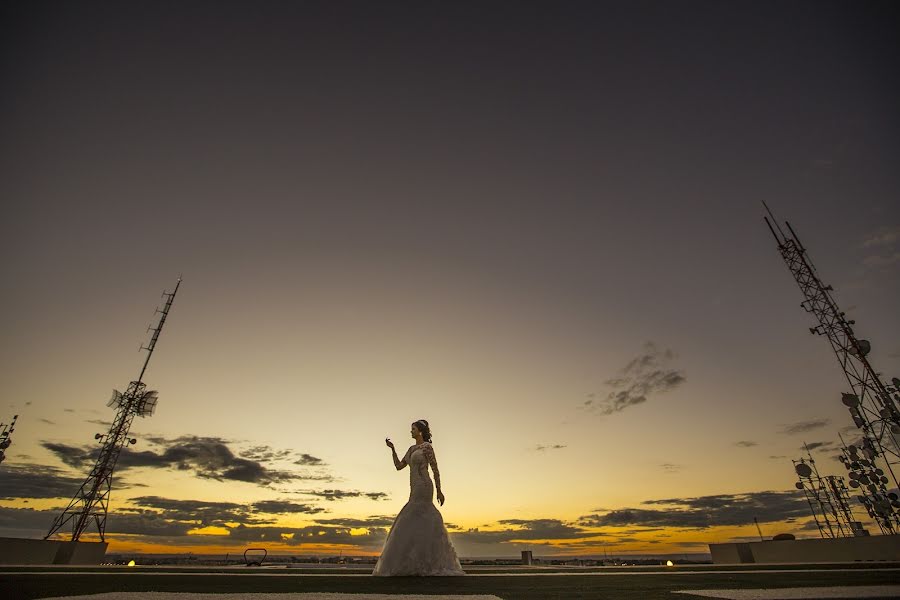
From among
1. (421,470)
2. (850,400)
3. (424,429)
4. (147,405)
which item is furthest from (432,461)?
(147,405)

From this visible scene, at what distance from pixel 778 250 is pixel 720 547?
3191cm

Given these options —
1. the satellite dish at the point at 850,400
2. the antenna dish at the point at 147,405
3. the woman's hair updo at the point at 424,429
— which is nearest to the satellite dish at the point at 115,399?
the antenna dish at the point at 147,405

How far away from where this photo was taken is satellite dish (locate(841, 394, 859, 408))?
30122 mm

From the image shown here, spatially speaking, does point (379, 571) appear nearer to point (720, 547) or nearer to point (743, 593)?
point (743, 593)

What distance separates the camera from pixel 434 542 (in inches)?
341

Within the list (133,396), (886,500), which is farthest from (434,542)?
(133,396)

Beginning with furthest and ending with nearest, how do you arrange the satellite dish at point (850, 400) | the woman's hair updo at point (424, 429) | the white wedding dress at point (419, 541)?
1. the satellite dish at point (850, 400)
2. the woman's hair updo at point (424, 429)
3. the white wedding dress at point (419, 541)

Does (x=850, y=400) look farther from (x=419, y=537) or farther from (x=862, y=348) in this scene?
(x=419, y=537)

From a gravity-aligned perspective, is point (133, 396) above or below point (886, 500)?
above

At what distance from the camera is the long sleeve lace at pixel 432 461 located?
32.2ft

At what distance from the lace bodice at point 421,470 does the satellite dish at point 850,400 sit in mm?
35301

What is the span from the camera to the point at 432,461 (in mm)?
10156

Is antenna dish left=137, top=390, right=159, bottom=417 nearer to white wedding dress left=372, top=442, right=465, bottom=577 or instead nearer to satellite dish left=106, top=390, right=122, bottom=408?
satellite dish left=106, top=390, right=122, bottom=408

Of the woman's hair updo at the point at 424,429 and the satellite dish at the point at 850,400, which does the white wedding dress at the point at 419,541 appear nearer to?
the woman's hair updo at the point at 424,429
